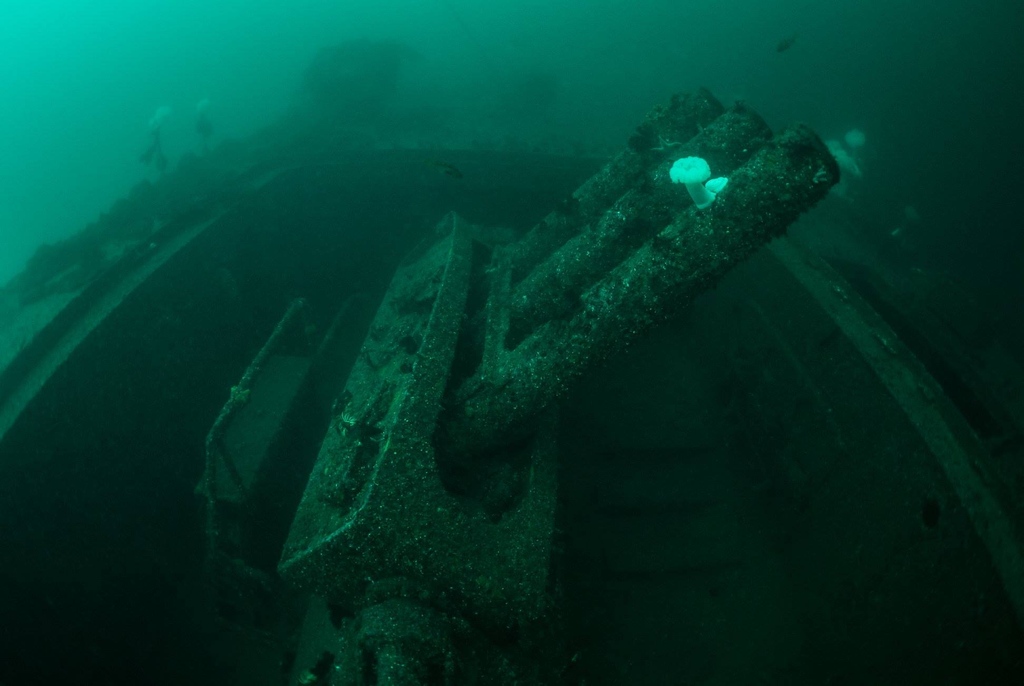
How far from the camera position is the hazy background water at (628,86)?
13438 mm

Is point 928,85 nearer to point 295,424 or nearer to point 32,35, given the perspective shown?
point 295,424

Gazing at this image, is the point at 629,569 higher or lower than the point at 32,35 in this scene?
lower

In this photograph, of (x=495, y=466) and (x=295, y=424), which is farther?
(x=295, y=424)

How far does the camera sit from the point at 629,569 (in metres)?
3.90

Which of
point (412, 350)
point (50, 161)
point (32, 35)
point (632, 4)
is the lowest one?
point (632, 4)

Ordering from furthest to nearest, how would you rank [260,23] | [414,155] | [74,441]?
1. [260,23]
2. [414,155]
3. [74,441]

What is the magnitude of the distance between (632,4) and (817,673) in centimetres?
3280

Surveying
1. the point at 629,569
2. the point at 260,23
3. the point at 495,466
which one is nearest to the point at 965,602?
the point at 629,569

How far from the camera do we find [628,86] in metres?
15.4

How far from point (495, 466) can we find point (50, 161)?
44.4 metres

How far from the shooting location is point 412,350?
3385 millimetres

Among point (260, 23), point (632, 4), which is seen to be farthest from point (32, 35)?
point (632, 4)

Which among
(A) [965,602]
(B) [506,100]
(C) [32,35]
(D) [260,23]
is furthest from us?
(C) [32,35]

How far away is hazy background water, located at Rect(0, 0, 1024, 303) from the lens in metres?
13.4
